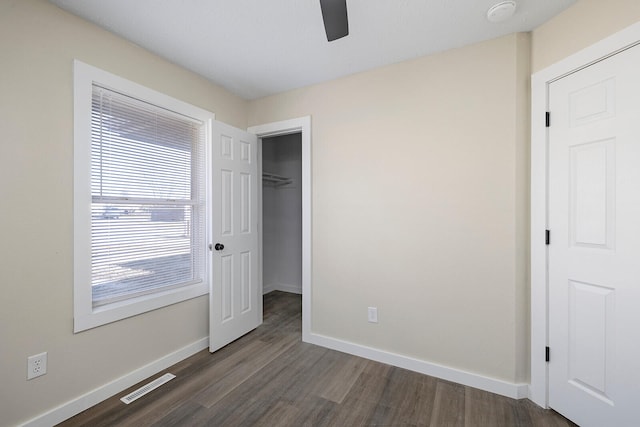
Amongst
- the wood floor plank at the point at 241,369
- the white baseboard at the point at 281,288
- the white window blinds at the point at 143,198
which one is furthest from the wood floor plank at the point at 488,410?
the white baseboard at the point at 281,288

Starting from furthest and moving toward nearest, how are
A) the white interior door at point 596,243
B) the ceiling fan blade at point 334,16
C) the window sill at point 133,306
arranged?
the window sill at point 133,306, the white interior door at point 596,243, the ceiling fan blade at point 334,16

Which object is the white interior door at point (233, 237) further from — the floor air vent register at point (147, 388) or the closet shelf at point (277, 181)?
the closet shelf at point (277, 181)

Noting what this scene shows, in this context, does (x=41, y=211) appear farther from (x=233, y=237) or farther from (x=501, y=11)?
(x=501, y=11)

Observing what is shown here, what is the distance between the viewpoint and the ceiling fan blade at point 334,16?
980mm

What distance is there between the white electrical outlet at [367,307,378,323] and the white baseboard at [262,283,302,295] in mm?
1986

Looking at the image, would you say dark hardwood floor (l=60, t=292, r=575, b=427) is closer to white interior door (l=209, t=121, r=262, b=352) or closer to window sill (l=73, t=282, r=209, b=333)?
white interior door (l=209, t=121, r=262, b=352)

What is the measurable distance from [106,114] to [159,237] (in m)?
0.96

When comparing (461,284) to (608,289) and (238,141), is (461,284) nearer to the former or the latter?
(608,289)

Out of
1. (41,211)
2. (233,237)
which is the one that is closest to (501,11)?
(233,237)

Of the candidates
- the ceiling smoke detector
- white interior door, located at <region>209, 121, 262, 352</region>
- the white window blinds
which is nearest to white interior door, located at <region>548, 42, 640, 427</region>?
the ceiling smoke detector

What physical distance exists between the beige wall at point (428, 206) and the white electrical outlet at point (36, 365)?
1.87 metres

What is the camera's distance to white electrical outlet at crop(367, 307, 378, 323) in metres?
2.30

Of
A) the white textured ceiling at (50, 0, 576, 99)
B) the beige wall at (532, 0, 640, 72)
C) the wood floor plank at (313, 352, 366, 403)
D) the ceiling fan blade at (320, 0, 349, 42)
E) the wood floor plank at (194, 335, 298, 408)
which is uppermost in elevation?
the white textured ceiling at (50, 0, 576, 99)

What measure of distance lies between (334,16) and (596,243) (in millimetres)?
1805
